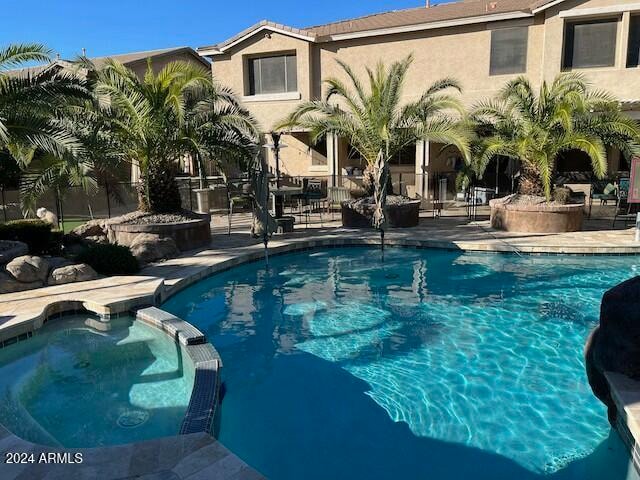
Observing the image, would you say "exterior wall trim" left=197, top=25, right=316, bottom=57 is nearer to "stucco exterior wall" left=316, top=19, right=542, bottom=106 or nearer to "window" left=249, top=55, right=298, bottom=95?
"window" left=249, top=55, right=298, bottom=95

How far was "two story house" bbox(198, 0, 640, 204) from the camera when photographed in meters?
18.0

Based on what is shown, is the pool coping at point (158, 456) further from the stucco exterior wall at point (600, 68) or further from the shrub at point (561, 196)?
the stucco exterior wall at point (600, 68)

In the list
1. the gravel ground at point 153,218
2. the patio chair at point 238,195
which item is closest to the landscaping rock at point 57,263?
the gravel ground at point 153,218

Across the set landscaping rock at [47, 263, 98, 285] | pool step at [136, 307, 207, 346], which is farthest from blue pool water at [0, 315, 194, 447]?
landscaping rock at [47, 263, 98, 285]

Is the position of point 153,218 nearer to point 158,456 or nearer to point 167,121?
point 167,121

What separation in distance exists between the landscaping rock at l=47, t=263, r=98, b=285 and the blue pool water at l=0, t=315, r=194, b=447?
1399 millimetres

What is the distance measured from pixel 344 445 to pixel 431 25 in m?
18.3

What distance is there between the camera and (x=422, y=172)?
20.5 m

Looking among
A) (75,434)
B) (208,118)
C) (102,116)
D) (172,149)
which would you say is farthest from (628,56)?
(75,434)

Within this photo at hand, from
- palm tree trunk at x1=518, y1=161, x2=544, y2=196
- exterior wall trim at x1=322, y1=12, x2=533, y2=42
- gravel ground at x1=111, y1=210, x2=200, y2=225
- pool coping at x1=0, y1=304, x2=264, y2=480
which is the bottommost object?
pool coping at x1=0, y1=304, x2=264, y2=480

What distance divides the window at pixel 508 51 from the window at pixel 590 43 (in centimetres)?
141

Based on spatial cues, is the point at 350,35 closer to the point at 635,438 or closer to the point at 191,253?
the point at 191,253

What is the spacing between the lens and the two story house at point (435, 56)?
18.0m

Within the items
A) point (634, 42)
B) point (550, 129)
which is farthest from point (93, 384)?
point (634, 42)
